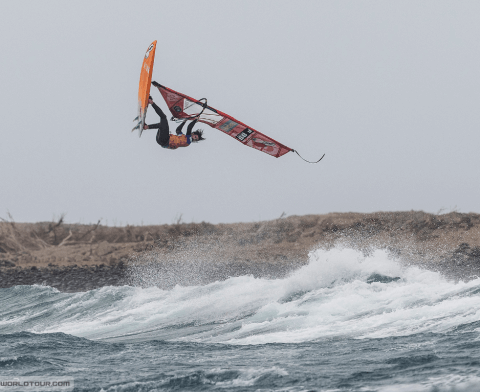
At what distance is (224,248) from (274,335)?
17.9 m

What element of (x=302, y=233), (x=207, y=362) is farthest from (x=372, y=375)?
(x=302, y=233)

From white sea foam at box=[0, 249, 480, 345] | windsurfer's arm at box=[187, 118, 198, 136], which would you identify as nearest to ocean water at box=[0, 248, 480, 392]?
white sea foam at box=[0, 249, 480, 345]

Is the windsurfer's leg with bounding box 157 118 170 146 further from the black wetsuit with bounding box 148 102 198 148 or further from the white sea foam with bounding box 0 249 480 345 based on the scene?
the white sea foam with bounding box 0 249 480 345

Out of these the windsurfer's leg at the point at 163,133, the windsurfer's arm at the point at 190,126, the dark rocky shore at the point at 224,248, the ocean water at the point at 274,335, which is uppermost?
the windsurfer's arm at the point at 190,126

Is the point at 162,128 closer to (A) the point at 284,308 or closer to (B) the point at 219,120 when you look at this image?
(B) the point at 219,120

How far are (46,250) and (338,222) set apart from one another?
16430 millimetres

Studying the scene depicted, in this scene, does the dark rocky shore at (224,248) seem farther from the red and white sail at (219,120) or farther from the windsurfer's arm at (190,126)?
the windsurfer's arm at (190,126)

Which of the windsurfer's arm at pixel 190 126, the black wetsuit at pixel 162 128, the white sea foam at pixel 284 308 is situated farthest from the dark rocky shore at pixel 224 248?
the black wetsuit at pixel 162 128

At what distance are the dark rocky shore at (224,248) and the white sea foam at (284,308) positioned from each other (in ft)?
14.5

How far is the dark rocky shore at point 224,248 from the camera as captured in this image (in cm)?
2223

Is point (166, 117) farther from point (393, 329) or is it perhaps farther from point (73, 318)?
point (73, 318)

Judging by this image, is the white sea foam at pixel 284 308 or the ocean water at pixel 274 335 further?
the white sea foam at pixel 284 308

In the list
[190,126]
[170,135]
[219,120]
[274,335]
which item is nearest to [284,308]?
[274,335]

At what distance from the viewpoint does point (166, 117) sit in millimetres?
9047
